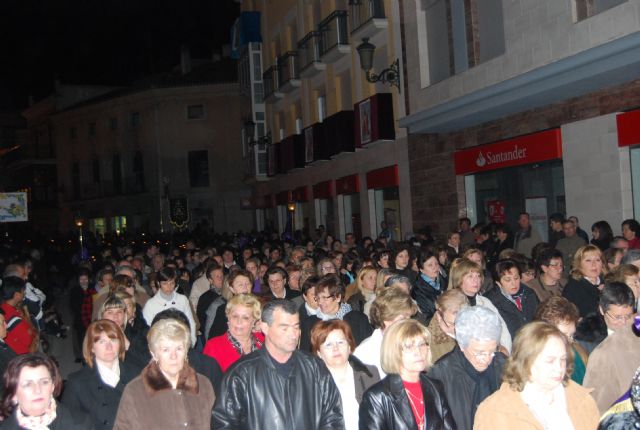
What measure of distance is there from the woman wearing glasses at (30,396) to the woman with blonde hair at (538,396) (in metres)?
2.29

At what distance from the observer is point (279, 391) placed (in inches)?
189

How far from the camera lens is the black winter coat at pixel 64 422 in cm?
450

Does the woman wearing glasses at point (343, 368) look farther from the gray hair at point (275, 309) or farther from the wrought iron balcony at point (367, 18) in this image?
the wrought iron balcony at point (367, 18)

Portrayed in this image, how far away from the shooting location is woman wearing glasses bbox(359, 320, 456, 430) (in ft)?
14.8

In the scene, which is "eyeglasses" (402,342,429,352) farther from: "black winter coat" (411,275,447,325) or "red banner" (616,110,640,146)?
"red banner" (616,110,640,146)

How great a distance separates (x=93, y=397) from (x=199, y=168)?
141 feet

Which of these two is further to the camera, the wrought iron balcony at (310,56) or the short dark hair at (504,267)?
the wrought iron balcony at (310,56)

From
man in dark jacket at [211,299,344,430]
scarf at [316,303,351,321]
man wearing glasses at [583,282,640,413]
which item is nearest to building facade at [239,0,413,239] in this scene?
scarf at [316,303,351,321]

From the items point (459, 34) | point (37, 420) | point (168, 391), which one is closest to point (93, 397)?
point (168, 391)

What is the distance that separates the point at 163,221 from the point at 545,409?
4371cm

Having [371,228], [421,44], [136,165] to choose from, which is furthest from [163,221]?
[421,44]

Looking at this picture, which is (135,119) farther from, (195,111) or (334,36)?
(334,36)

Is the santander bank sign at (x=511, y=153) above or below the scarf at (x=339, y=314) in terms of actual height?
above

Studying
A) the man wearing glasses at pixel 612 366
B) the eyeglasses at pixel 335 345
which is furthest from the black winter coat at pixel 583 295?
the eyeglasses at pixel 335 345
